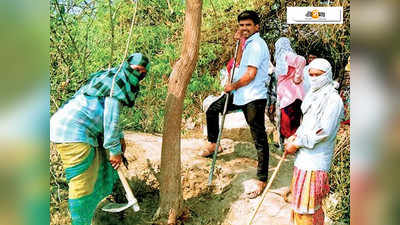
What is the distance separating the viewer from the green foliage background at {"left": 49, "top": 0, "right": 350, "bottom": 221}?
14.3ft

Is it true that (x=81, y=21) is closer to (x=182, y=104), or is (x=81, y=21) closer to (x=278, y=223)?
(x=182, y=104)

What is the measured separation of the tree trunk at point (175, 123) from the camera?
4.38 m

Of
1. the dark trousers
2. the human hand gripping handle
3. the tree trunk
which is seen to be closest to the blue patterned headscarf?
the tree trunk

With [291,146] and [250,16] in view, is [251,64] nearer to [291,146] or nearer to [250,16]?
[250,16]

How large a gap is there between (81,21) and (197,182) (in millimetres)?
1742

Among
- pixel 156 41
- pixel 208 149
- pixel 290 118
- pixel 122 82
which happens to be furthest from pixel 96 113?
pixel 290 118

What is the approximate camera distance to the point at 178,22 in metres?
4.41

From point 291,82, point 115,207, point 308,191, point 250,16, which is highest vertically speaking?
point 250,16

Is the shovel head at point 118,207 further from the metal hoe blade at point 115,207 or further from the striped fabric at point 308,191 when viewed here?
the striped fabric at point 308,191

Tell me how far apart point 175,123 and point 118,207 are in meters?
0.88

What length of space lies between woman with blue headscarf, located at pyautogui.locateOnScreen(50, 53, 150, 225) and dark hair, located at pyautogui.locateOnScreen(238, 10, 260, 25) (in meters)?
0.93

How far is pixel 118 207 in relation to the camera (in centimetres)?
434

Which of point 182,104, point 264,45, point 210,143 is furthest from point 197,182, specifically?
point 264,45
